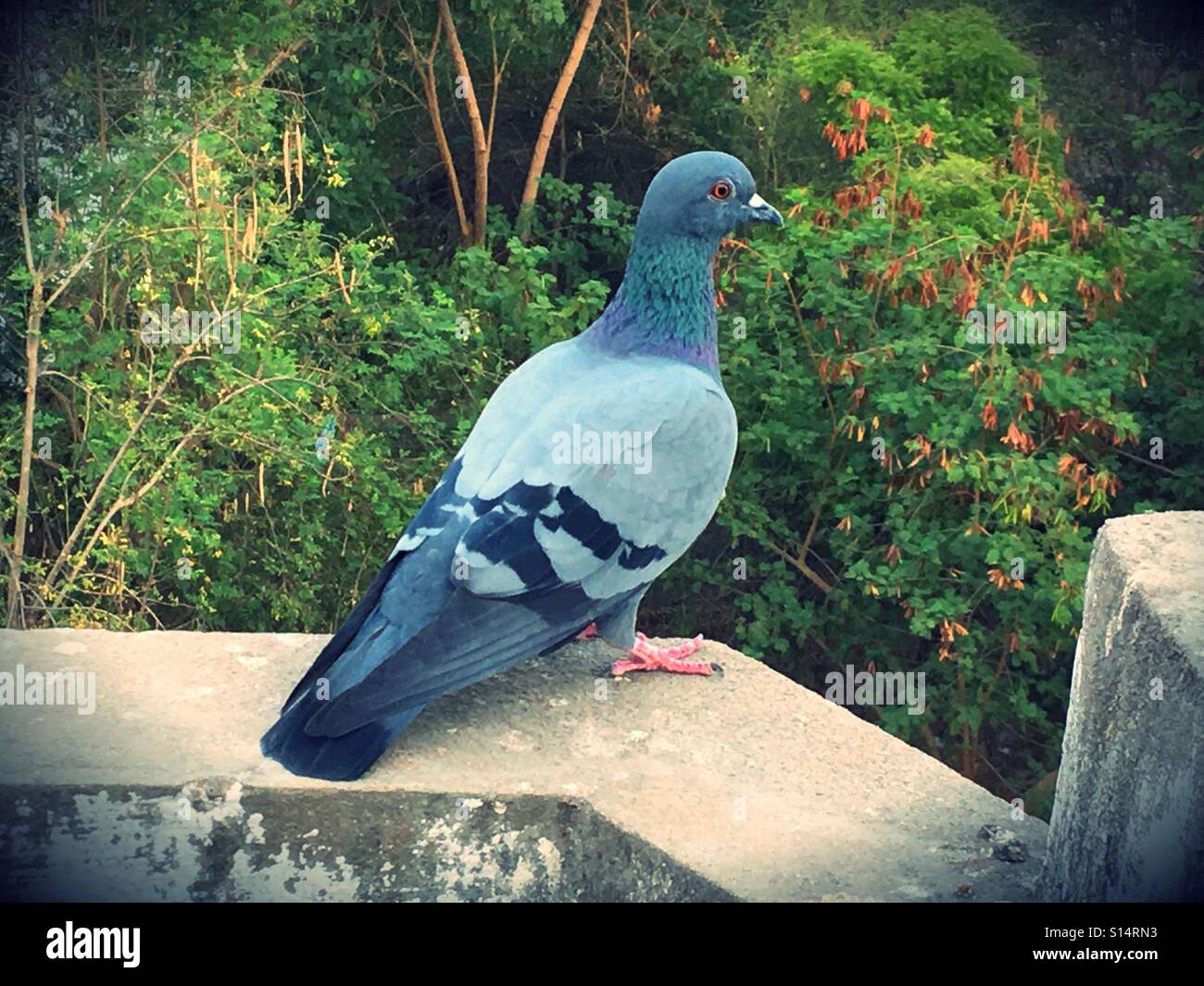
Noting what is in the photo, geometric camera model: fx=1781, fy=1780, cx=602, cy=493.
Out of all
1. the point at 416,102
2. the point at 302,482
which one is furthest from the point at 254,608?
the point at 416,102

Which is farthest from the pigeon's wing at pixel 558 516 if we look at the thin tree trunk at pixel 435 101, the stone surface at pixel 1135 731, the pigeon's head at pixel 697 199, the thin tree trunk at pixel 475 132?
the thin tree trunk at pixel 435 101

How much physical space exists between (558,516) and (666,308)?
69 centimetres

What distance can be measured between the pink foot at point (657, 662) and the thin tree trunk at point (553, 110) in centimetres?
559

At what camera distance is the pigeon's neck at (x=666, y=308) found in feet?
15.5

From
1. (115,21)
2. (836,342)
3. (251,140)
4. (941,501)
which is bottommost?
(941,501)

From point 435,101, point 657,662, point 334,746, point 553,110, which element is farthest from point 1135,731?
point 435,101

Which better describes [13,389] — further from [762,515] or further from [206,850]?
[206,850]

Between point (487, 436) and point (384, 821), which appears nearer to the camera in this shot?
point (384, 821)

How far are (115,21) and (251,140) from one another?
33.9 inches

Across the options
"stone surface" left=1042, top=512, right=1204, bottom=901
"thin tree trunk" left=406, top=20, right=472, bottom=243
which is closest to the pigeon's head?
"stone surface" left=1042, top=512, right=1204, bottom=901

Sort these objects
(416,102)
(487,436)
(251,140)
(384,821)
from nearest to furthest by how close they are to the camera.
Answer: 1. (384,821)
2. (487,436)
3. (251,140)
4. (416,102)

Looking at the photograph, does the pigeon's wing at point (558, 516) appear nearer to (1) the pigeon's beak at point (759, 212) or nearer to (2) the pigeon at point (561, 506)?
(2) the pigeon at point (561, 506)

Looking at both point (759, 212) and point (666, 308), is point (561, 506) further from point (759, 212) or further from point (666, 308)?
point (759, 212)

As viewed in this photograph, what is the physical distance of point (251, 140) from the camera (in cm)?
892
